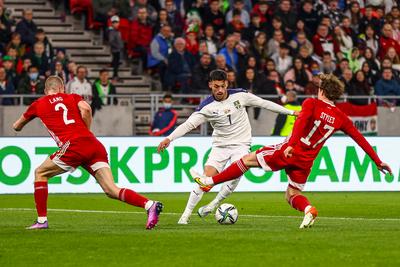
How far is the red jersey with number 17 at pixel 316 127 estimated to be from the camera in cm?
1532

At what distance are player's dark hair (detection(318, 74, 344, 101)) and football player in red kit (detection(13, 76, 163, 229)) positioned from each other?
302cm

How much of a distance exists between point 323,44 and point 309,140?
720 inches

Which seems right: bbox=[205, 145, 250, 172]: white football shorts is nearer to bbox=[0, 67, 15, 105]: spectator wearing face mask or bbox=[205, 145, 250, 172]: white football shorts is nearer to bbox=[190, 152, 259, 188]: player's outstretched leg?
bbox=[190, 152, 259, 188]: player's outstretched leg

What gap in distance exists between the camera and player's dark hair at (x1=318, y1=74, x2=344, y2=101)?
604 inches

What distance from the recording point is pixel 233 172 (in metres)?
16.0

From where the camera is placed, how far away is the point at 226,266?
1159cm

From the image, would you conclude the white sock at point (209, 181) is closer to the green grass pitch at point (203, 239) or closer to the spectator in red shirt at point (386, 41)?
the green grass pitch at point (203, 239)

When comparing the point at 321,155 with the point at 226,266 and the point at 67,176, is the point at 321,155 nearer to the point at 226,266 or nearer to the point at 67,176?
the point at 67,176

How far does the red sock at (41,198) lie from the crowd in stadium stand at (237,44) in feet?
40.8

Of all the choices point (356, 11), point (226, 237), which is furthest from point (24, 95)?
point (226, 237)

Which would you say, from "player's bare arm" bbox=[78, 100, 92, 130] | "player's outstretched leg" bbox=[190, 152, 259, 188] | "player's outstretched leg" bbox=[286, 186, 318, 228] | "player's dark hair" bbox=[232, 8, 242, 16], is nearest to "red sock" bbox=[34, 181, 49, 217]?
"player's bare arm" bbox=[78, 100, 92, 130]

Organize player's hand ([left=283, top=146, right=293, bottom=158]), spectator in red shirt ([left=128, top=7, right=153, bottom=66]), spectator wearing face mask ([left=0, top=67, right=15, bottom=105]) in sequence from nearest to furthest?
player's hand ([left=283, top=146, right=293, bottom=158]) → spectator wearing face mask ([left=0, top=67, right=15, bottom=105]) → spectator in red shirt ([left=128, top=7, right=153, bottom=66])

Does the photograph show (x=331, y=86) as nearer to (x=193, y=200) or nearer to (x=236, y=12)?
(x=193, y=200)

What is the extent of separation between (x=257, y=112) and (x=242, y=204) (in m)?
8.01
